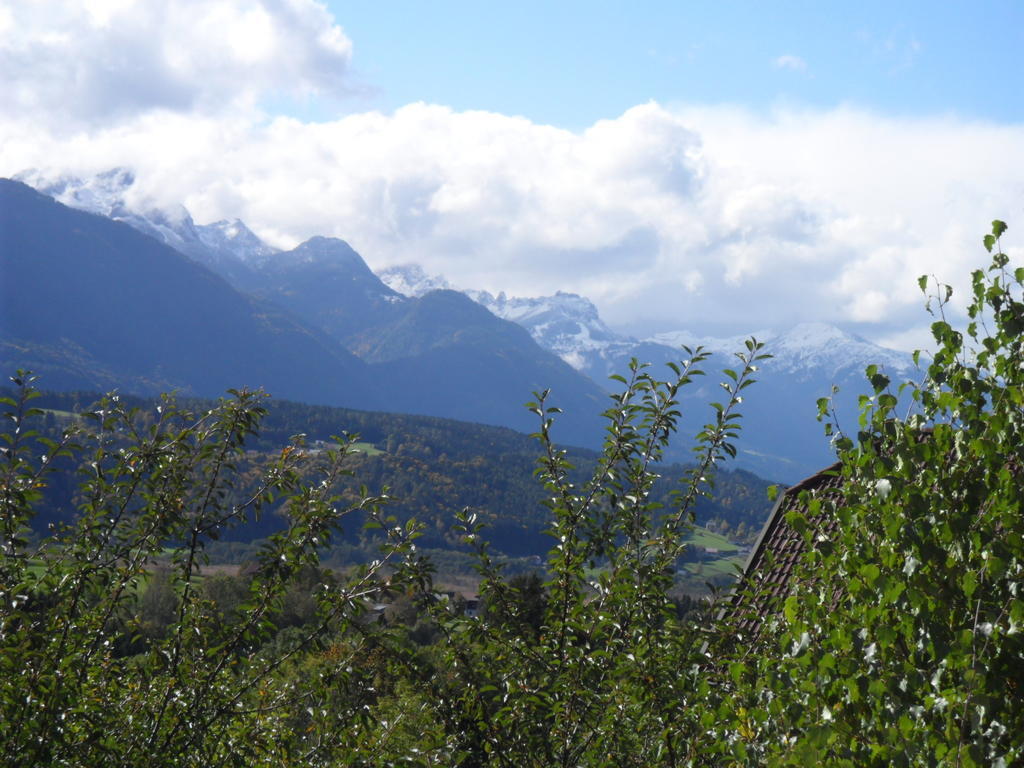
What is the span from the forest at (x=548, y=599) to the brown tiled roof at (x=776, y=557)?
16 cm

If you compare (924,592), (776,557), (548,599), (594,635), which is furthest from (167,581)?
(776,557)

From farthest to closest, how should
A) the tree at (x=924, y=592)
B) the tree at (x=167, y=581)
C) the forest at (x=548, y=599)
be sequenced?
the tree at (x=167, y=581), the forest at (x=548, y=599), the tree at (x=924, y=592)

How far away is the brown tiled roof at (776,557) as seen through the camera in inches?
243

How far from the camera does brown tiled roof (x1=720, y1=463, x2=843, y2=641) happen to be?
6179mm

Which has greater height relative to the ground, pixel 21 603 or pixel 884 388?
pixel 884 388

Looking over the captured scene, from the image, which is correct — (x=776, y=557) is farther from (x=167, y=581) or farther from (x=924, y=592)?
(x=167, y=581)

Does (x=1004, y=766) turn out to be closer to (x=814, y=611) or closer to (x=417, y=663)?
(x=814, y=611)

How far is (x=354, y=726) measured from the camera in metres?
7.18

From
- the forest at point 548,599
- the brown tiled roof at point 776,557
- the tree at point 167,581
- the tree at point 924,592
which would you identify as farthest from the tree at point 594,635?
the tree at point 924,592

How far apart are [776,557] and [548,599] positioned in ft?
10.7

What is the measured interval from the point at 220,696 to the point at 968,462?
214 inches

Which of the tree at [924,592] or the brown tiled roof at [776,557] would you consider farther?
the brown tiled roof at [776,557]

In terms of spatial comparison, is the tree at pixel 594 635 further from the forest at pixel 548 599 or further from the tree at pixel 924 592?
the tree at pixel 924 592

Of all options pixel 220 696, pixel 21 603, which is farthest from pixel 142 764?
pixel 21 603
